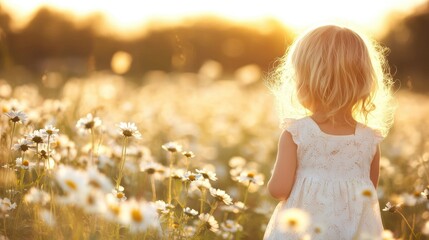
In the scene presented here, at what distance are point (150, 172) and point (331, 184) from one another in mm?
910

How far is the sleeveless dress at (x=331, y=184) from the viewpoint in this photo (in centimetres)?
284

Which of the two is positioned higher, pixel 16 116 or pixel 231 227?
pixel 16 116

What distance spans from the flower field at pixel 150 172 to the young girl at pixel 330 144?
5.6 inches

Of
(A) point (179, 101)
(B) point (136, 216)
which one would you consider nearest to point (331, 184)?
(B) point (136, 216)

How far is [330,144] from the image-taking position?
2871 mm

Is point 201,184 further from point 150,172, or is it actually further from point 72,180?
point 72,180

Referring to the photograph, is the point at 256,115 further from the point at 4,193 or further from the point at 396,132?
the point at 4,193

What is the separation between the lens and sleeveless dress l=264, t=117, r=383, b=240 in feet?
9.33

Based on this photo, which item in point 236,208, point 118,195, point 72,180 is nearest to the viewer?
point 72,180

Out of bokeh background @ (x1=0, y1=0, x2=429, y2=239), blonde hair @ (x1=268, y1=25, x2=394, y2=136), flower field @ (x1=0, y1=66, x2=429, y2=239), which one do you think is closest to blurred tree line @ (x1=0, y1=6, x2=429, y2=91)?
bokeh background @ (x1=0, y1=0, x2=429, y2=239)

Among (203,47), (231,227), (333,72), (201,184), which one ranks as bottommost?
(231,227)

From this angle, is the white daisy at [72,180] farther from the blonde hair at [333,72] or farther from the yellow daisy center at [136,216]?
the blonde hair at [333,72]

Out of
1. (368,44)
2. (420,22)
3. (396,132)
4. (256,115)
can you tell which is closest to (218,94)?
(256,115)

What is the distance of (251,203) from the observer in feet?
16.2
